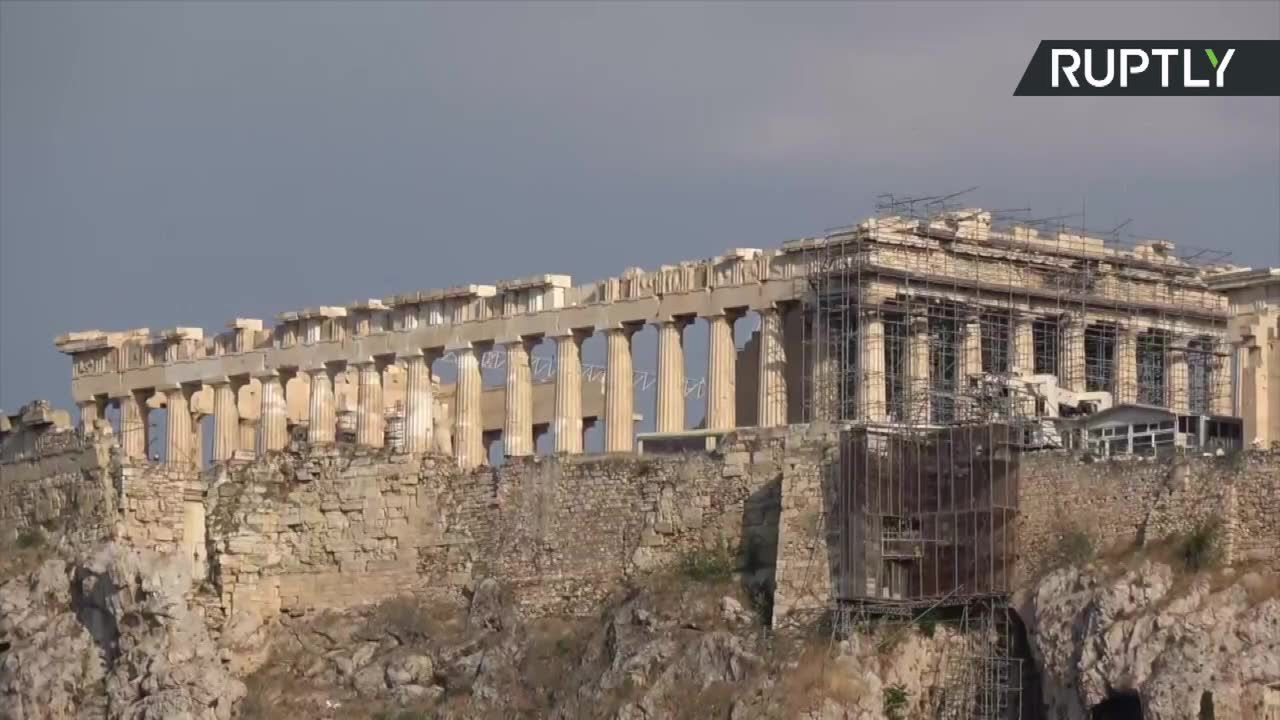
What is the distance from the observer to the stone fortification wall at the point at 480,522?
11362 cm

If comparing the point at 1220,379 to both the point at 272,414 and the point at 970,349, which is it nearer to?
the point at 970,349

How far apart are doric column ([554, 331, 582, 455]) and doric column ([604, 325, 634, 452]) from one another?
3.38ft

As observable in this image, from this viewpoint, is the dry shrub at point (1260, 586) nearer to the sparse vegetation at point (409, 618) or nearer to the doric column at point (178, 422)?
the sparse vegetation at point (409, 618)

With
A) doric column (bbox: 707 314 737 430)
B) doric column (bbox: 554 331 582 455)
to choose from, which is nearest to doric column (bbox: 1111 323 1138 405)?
doric column (bbox: 707 314 737 430)

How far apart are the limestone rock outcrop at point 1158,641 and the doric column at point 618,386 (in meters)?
33.8

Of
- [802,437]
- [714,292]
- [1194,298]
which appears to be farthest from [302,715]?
[1194,298]

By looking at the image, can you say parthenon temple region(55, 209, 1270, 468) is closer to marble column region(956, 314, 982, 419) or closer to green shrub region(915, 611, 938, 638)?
marble column region(956, 314, 982, 419)

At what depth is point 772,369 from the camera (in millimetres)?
132000

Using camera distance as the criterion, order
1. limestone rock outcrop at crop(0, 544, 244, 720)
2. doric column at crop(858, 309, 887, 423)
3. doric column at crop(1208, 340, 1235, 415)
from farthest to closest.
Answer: doric column at crop(1208, 340, 1235, 415), doric column at crop(858, 309, 887, 423), limestone rock outcrop at crop(0, 544, 244, 720)

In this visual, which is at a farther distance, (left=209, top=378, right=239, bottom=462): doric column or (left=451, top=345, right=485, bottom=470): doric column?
(left=209, top=378, right=239, bottom=462): doric column

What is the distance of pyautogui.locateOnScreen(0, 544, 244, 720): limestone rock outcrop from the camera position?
377ft

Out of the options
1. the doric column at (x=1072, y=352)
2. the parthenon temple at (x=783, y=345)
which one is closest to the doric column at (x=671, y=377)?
the parthenon temple at (x=783, y=345)

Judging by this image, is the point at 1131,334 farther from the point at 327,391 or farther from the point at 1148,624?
the point at 1148,624

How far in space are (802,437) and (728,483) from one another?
296 centimetres
